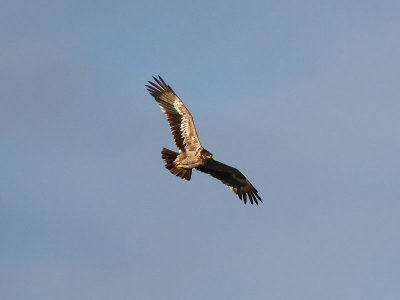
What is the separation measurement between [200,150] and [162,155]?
60.2 inches

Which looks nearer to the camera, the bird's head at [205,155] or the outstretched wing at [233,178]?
the bird's head at [205,155]

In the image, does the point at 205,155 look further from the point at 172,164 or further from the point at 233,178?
the point at 233,178

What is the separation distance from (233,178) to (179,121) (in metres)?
4.33

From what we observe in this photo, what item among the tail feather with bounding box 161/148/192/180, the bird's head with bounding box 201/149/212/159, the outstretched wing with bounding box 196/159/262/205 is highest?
the outstretched wing with bounding box 196/159/262/205

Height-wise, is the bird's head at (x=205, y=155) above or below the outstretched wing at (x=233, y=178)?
below

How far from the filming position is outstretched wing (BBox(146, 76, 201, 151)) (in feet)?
114

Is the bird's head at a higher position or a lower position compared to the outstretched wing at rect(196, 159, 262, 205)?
lower

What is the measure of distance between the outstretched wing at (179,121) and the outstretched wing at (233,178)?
161 centimetres

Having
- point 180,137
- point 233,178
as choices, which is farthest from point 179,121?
Result: point 233,178

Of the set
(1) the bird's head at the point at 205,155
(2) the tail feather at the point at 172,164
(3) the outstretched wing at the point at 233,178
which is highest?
(3) the outstretched wing at the point at 233,178

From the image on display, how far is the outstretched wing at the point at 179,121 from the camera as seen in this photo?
1366 inches

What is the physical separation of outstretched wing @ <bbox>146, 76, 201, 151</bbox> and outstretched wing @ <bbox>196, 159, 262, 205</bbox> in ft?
5.27

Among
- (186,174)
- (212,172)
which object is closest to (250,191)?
(212,172)

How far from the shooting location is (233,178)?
37.8 m
